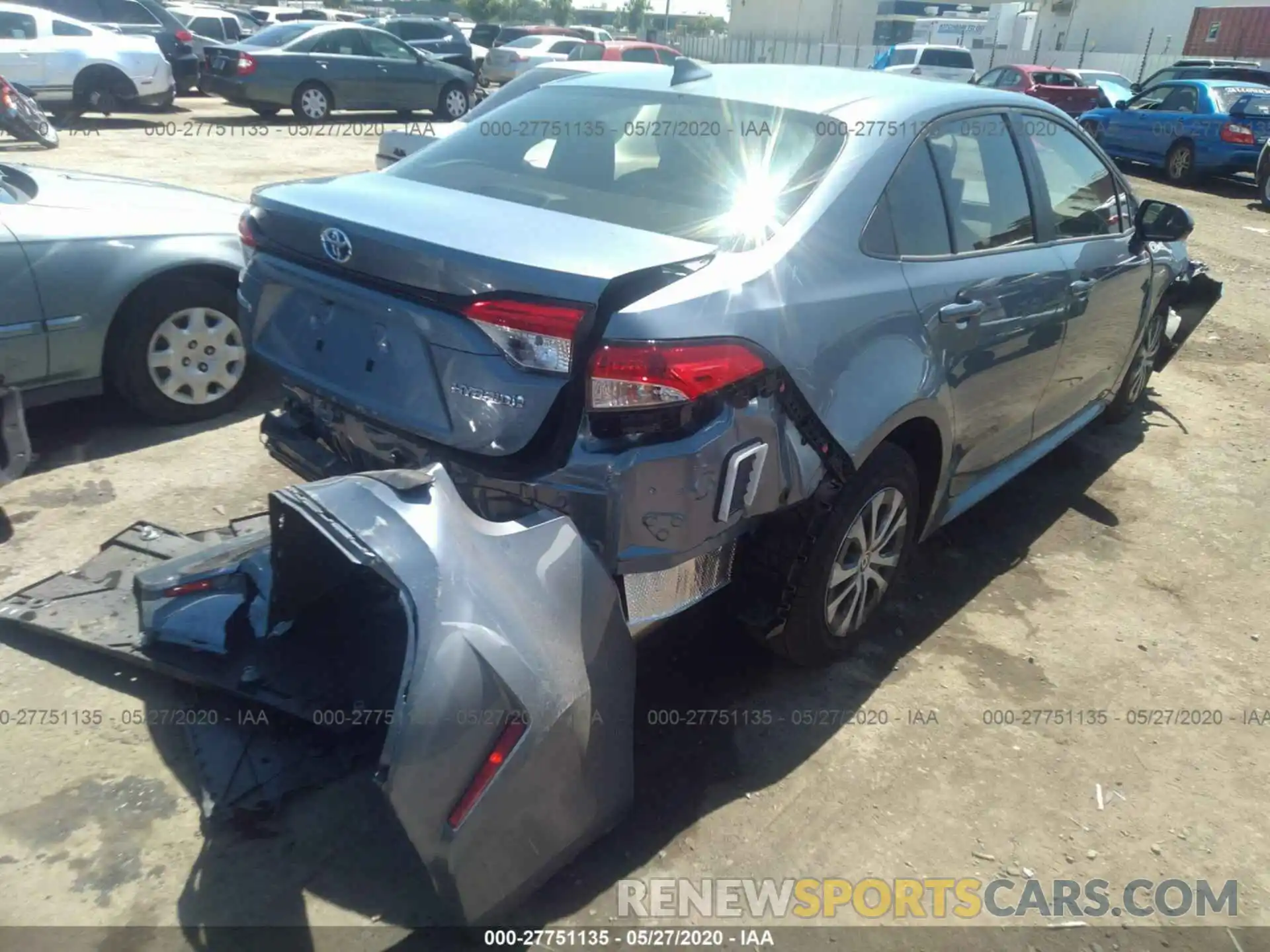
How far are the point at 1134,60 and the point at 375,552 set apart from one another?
4645cm

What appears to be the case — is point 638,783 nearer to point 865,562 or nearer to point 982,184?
point 865,562

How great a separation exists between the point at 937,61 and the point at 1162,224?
26.3 m

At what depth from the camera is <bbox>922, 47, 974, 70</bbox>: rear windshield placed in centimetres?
2766

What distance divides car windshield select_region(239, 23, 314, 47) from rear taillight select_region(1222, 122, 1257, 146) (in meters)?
14.8

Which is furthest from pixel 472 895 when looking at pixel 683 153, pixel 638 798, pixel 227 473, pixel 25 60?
pixel 25 60

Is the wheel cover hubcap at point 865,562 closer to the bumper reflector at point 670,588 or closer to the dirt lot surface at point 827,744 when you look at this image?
the dirt lot surface at point 827,744

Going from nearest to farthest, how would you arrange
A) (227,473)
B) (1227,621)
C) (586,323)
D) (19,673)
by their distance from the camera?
(586,323) → (19,673) → (1227,621) → (227,473)

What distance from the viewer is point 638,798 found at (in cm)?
269

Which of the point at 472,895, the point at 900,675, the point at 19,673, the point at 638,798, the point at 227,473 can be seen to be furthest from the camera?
the point at 227,473

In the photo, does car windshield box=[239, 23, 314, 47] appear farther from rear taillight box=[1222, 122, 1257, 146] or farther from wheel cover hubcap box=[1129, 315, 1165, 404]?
wheel cover hubcap box=[1129, 315, 1165, 404]

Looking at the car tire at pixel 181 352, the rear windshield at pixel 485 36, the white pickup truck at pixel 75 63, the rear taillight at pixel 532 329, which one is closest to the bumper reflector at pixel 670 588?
the rear taillight at pixel 532 329

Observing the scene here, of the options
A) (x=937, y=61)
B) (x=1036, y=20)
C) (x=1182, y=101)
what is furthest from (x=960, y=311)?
(x=1036, y=20)

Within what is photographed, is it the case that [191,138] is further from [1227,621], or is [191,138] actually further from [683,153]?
[1227,621]

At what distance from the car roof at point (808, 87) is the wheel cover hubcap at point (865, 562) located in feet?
4.12
